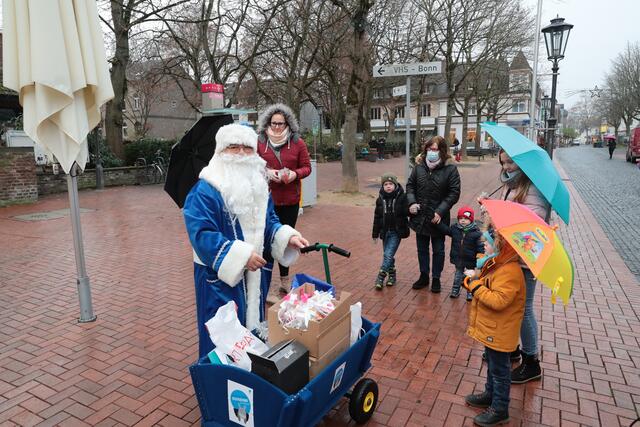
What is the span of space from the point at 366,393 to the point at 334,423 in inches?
11.5

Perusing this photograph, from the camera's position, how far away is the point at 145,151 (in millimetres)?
18234

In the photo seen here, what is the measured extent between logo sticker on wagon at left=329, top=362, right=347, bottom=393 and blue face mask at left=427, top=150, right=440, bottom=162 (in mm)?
2988

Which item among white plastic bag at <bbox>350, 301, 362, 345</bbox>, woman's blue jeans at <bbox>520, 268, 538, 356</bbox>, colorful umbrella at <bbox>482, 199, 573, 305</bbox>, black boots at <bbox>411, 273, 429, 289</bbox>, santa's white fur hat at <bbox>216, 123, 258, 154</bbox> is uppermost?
santa's white fur hat at <bbox>216, 123, 258, 154</bbox>

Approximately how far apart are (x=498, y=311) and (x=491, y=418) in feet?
2.26

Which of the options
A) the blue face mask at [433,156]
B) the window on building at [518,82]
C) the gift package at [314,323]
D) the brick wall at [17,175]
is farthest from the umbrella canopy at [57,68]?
the window on building at [518,82]

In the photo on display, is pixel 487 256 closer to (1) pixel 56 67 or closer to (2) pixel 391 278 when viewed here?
(2) pixel 391 278

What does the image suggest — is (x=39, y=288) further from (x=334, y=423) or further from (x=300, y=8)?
(x=300, y=8)

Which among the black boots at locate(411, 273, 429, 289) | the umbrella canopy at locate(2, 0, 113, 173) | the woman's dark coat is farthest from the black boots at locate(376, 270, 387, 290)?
the umbrella canopy at locate(2, 0, 113, 173)

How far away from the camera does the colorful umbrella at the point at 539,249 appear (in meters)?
2.18

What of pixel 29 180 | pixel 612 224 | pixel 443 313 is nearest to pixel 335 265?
pixel 443 313

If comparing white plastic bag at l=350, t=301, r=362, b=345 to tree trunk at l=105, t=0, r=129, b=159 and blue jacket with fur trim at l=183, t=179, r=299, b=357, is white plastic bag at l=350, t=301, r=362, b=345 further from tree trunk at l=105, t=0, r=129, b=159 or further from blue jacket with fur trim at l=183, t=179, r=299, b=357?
tree trunk at l=105, t=0, r=129, b=159

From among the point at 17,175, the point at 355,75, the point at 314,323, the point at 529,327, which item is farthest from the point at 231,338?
the point at 17,175

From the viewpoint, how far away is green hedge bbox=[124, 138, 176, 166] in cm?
1820

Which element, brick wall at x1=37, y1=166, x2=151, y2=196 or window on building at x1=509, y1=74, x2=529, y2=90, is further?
window on building at x1=509, y1=74, x2=529, y2=90
